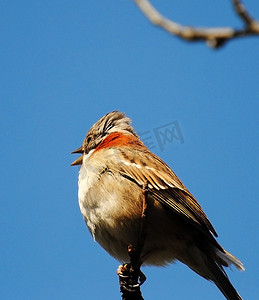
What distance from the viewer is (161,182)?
258 inches

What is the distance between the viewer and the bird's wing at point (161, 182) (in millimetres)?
6176

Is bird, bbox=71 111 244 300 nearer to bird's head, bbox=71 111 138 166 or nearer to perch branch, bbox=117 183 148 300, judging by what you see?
perch branch, bbox=117 183 148 300

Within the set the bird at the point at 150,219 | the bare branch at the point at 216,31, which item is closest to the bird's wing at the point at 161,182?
the bird at the point at 150,219

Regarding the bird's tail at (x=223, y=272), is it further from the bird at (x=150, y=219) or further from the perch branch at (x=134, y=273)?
the perch branch at (x=134, y=273)

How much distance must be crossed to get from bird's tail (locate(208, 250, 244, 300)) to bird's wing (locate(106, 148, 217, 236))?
0.33 m

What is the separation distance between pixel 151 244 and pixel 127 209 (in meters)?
0.63

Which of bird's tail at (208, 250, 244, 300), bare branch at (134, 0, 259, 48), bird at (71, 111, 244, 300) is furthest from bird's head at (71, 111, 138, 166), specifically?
bare branch at (134, 0, 259, 48)

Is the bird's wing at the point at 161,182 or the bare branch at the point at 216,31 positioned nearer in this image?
the bare branch at the point at 216,31

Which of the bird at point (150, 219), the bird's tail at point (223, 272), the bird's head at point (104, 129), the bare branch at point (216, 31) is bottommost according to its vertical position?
the bare branch at point (216, 31)

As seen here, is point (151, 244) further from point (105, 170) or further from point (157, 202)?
point (105, 170)

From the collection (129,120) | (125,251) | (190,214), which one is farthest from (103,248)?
(129,120)

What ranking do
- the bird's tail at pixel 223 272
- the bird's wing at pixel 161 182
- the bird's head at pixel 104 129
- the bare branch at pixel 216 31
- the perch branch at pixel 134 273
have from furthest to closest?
1. the bird's head at pixel 104 129
2. the bird's wing at pixel 161 182
3. the bird's tail at pixel 223 272
4. the perch branch at pixel 134 273
5. the bare branch at pixel 216 31

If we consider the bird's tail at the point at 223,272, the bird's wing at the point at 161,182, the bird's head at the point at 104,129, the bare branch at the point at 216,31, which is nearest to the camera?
the bare branch at the point at 216,31

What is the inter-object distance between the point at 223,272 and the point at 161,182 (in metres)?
1.45
